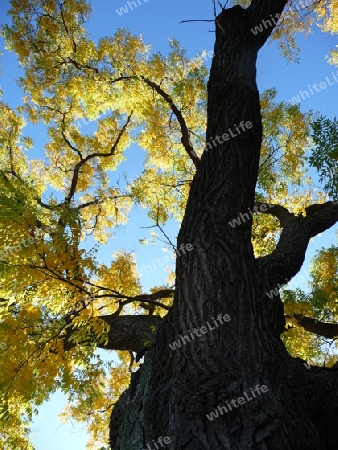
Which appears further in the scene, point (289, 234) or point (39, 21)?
point (39, 21)

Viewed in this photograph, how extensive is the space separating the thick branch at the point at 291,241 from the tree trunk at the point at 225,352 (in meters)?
0.09

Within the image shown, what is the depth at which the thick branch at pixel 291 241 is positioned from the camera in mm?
4195

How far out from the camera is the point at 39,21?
9.43m

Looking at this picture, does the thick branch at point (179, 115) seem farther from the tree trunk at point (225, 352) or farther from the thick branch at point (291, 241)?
the tree trunk at point (225, 352)

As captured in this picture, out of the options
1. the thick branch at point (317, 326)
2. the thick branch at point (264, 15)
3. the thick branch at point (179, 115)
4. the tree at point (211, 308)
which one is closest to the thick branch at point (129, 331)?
the tree at point (211, 308)

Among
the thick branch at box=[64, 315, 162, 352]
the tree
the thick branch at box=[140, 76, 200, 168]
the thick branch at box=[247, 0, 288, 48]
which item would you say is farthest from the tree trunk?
the thick branch at box=[140, 76, 200, 168]

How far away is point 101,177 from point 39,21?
186 inches

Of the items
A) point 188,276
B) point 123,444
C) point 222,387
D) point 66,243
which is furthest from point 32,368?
point 222,387

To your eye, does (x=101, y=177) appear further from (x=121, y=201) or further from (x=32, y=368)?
(x=32, y=368)

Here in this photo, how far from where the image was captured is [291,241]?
514cm

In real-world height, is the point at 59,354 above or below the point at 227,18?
below

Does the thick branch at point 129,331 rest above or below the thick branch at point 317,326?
above

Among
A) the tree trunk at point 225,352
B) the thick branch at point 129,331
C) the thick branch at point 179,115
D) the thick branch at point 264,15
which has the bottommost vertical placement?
the tree trunk at point 225,352

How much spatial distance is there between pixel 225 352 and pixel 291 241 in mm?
3085
